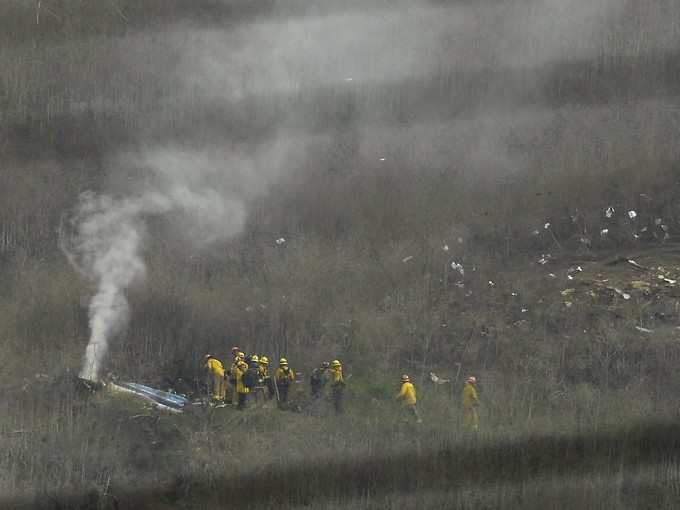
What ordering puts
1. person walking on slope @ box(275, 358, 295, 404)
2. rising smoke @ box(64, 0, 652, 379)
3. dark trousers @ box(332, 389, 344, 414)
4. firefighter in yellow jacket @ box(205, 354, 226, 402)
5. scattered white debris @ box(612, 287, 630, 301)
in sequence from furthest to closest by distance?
rising smoke @ box(64, 0, 652, 379) < scattered white debris @ box(612, 287, 630, 301) < firefighter in yellow jacket @ box(205, 354, 226, 402) < person walking on slope @ box(275, 358, 295, 404) < dark trousers @ box(332, 389, 344, 414)

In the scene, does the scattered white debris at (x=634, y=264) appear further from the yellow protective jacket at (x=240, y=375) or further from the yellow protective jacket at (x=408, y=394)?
the yellow protective jacket at (x=240, y=375)

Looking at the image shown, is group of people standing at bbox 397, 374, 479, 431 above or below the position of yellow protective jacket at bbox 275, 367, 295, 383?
below

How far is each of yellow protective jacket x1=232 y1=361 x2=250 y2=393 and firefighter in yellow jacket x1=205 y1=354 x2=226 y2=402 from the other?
31 centimetres

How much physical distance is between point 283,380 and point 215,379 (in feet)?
2.99

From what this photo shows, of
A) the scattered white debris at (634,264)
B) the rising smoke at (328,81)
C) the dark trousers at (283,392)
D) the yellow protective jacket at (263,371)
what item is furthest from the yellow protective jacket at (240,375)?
the scattered white debris at (634,264)

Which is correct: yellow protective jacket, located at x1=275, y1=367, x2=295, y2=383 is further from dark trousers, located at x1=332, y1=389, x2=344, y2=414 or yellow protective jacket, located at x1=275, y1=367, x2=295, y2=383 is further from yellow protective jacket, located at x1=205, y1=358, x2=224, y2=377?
yellow protective jacket, located at x1=205, y1=358, x2=224, y2=377

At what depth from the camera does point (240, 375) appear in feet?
50.8

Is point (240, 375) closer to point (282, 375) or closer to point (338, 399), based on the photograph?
point (282, 375)

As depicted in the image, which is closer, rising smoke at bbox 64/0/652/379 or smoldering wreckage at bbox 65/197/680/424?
smoldering wreckage at bbox 65/197/680/424

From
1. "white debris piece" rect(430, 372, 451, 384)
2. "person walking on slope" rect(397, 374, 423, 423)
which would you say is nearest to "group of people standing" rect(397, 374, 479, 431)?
"person walking on slope" rect(397, 374, 423, 423)

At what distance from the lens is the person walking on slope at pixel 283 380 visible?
15523 millimetres

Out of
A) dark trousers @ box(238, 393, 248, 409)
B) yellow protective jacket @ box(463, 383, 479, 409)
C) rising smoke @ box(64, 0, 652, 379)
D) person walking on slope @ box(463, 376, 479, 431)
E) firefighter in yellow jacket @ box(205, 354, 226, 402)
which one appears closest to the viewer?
person walking on slope @ box(463, 376, 479, 431)

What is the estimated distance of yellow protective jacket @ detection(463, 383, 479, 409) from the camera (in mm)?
15010

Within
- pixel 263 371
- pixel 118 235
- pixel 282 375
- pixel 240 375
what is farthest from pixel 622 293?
pixel 118 235
